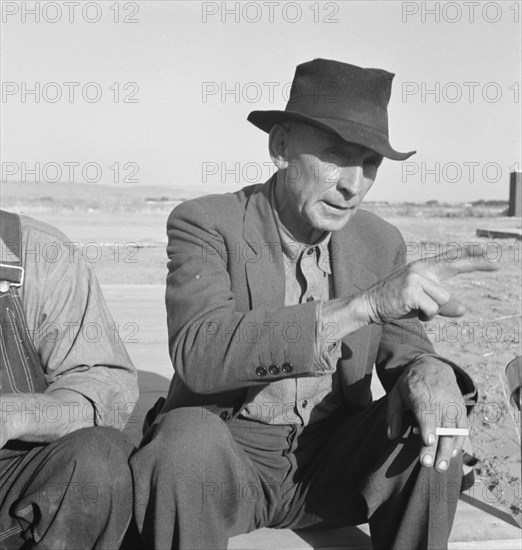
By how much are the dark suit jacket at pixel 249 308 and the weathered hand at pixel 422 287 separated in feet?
0.56

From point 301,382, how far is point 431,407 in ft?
1.58

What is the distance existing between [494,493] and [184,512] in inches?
69.8

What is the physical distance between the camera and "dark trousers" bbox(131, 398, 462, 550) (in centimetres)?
228

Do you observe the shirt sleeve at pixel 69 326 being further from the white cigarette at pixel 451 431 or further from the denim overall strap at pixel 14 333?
Result: the white cigarette at pixel 451 431

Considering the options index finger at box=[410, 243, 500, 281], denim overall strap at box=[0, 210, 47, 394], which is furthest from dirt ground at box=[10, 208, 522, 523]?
denim overall strap at box=[0, 210, 47, 394]

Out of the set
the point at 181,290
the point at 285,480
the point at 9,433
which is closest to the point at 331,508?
the point at 285,480

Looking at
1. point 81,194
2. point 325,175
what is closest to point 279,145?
point 325,175

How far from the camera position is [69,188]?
51.7m

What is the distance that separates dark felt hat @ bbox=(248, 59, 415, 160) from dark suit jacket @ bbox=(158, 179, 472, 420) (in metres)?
0.35

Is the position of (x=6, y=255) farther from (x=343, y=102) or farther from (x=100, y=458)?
(x=343, y=102)

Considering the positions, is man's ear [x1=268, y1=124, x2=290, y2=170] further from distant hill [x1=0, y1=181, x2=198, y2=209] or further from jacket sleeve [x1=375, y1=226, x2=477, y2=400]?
distant hill [x1=0, y1=181, x2=198, y2=209]

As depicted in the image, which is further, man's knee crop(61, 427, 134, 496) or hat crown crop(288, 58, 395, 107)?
hat crown crop(288, 58, 395, 107)

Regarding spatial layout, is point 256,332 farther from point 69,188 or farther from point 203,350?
point 69,188

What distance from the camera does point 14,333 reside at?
2.38m
